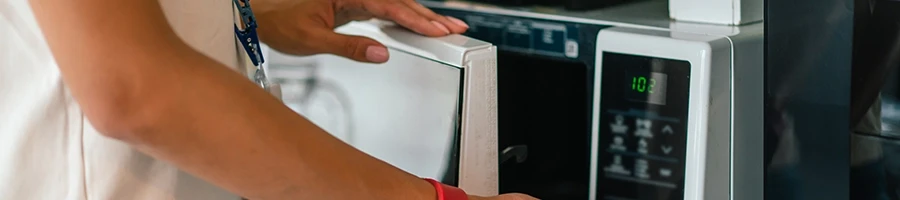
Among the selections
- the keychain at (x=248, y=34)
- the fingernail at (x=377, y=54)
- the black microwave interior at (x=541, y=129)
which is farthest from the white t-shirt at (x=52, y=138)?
the black microwave interior at (x=541, y=129)

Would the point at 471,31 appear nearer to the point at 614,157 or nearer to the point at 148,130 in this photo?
the point at 614,157

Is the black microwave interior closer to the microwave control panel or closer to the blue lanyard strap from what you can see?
the microwave control panel

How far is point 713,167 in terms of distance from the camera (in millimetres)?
614

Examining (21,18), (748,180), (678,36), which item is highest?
(21,18)

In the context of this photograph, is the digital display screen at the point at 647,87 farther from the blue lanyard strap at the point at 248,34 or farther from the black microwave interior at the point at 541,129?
the blue lanyard strap at the point at 248,34

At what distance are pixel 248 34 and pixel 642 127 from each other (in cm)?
27

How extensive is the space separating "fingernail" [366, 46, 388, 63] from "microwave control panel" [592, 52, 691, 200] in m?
0.17

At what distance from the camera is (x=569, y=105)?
74cm

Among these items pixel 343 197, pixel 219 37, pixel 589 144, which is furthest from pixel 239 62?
pixel 589 144

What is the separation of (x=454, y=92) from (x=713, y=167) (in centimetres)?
18

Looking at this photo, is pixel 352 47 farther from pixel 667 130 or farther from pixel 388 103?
pixel 667 130

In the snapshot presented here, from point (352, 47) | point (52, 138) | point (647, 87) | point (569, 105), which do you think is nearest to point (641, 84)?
point (647, 87)

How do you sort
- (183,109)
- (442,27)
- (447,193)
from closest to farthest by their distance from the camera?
(183,109), (447,193), (442,27)

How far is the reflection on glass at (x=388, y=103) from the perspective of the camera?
0.68 meters
